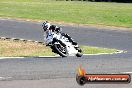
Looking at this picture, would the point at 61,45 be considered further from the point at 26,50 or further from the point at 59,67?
the point at 26,50

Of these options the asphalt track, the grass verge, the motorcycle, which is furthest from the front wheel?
the grass verge

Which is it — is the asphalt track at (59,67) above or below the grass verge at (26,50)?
above

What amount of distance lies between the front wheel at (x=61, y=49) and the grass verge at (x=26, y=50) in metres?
1.32

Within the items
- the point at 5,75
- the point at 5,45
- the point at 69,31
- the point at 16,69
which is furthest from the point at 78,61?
the point at 69,31

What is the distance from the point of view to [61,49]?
1605 cm

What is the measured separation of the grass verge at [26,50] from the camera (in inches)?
686

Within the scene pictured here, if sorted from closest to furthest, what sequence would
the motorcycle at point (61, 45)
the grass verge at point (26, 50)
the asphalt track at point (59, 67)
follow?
1. the asphalt track at point (59, 67)
2. the motorcycle at point (61, 45)
3. the grass verge at point (26, 50)

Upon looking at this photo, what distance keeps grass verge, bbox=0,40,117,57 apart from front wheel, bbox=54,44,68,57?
1320 millimetres

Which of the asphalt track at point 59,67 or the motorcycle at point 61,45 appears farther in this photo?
the motorcycle at point 61,45

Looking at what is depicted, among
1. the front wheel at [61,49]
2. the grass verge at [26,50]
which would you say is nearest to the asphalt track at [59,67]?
the front wheel at [61,49]

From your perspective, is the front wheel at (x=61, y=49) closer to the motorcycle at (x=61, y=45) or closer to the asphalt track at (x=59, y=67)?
the motorcycle at (x=61, y=45)

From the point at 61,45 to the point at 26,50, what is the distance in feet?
9.53

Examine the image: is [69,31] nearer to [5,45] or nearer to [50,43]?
[5,45]

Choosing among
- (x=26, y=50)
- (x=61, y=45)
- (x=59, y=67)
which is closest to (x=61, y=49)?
(x=61, y=45)
